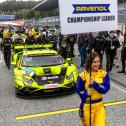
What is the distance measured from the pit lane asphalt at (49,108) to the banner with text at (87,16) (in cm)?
201

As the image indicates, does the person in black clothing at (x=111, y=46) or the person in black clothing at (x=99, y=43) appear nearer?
the person in black clothing at (x=111, y=46)

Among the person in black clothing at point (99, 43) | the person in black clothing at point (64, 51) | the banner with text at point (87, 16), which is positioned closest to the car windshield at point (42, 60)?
the person in black clothing at point (99, 43)

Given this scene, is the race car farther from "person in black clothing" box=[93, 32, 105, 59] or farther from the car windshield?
"person in black clothing" box=[93, 32, 105, 59]

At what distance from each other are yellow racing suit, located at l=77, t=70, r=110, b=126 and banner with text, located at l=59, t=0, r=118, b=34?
5.20ft

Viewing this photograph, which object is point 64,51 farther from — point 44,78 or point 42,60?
point 44,78

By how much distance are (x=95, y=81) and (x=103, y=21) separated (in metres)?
2.27

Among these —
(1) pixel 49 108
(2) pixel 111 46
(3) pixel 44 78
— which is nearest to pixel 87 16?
(1) pixel 49 108

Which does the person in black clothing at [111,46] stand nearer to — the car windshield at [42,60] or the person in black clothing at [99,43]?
the person in black clothing at [99,43]

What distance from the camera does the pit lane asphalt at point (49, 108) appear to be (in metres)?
7.64

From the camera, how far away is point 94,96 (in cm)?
532

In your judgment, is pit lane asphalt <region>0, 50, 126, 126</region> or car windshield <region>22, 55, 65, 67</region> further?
car windshield <region>22, 55, 65, 67</region>

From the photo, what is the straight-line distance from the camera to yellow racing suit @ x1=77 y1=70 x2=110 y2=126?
525 cm

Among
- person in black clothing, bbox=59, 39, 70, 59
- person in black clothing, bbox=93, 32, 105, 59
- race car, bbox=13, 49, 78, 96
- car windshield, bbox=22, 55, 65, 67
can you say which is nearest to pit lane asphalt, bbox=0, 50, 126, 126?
race car, bbox=13, 49, 78, 96

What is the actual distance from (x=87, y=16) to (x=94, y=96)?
7.46ft
